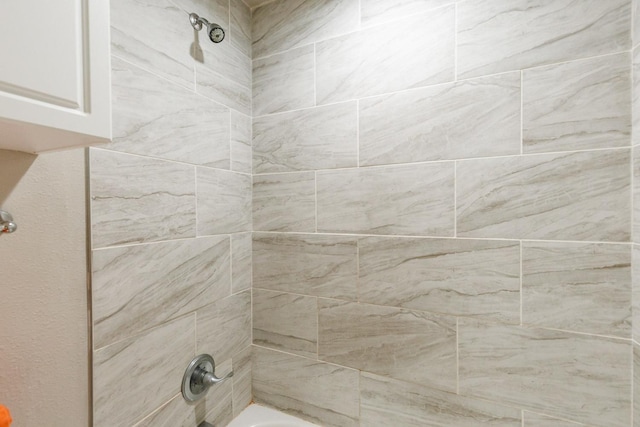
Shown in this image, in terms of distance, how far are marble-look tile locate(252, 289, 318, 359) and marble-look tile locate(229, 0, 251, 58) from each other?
3.92 feet

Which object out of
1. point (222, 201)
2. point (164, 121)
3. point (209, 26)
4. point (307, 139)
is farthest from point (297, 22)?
point (222, 201)

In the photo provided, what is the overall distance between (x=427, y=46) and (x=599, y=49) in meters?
0.54

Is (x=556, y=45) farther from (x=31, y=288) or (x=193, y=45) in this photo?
(x=31, y=288)

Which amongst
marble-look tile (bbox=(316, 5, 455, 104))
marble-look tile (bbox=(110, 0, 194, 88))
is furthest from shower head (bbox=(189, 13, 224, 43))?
marble-look tile (bbox=(316, 5, 455, 104))

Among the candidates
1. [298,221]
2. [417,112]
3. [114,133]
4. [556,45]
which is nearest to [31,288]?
[114,133]

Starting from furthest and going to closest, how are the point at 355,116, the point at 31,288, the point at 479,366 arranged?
the point at 355,116, the point at 479,366, the point at 31,288

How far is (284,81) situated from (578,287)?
143 cm

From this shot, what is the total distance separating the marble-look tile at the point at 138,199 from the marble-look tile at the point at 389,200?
569 millimetres

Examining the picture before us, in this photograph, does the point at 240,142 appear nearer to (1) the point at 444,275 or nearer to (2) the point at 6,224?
(2) the point at 6,224

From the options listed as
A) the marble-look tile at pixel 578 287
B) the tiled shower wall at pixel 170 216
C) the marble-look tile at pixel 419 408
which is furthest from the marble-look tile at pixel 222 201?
the marble-look tile at pixel 578 287

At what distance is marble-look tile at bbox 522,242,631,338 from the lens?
102cm

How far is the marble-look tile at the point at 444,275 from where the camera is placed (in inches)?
45.3

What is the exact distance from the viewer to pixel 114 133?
0.99 m

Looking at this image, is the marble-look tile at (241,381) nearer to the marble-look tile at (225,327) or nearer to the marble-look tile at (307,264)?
the marble-look tile at (225,327)
